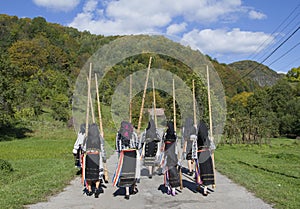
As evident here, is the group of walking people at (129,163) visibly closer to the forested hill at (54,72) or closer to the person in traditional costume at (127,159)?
the person in traditional costume at (127,159)

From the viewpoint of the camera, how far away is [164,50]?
14062 millimetres

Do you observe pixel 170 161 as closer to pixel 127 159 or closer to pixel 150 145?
pixel 127 159

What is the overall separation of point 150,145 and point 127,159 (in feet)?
8.10

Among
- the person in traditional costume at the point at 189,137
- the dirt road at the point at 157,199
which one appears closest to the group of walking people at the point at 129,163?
the dirt road at the point at 157,199

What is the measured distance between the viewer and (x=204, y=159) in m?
8.58

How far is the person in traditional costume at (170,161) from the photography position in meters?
8.59

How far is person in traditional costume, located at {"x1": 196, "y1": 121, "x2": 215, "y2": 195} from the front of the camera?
27.7 ft

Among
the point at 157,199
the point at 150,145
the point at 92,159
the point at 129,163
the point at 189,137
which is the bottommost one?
the point at 157,199

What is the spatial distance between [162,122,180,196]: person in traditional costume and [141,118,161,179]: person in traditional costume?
1340mm

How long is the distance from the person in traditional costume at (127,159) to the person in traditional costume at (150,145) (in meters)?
2.01

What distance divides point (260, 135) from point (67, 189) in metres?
24.2

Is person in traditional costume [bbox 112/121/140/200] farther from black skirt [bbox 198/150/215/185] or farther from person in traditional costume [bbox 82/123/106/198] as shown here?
black skirt [bbox 198/150/215/185]

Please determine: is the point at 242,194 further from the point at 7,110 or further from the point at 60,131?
the point at 60,131

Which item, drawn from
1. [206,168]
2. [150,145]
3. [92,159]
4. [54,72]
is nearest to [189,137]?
[150,145]
